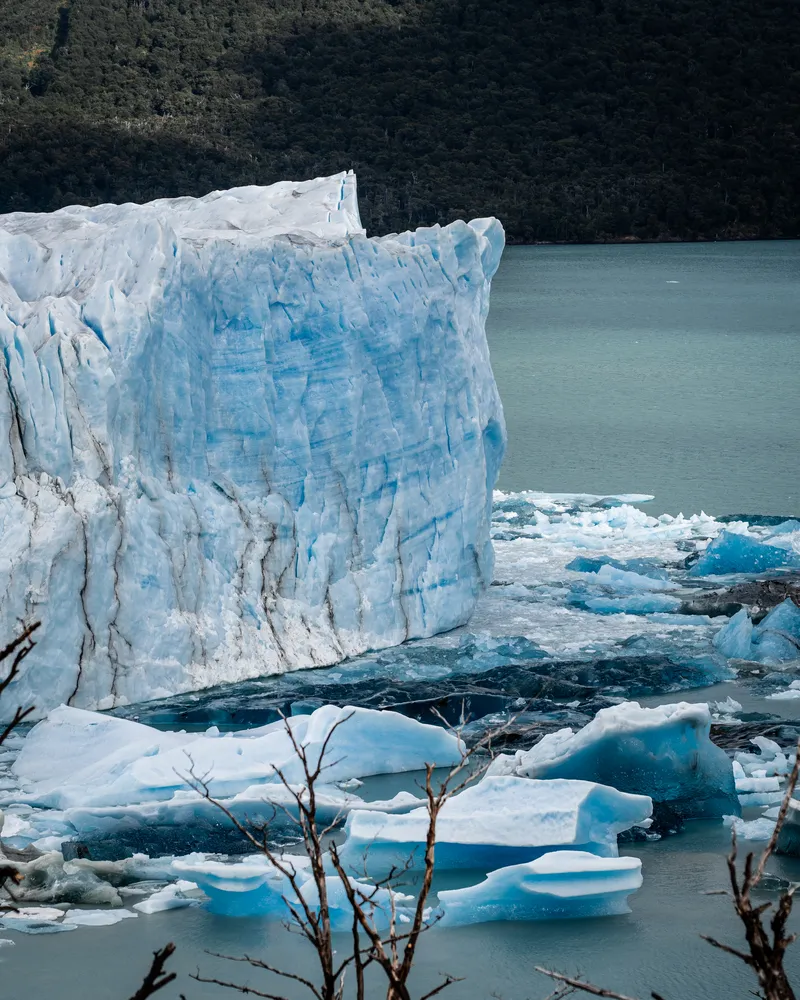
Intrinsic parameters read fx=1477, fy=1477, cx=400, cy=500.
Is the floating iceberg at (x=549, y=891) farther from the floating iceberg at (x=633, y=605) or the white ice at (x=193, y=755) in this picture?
the floating iceberg at (x=633, y=605)

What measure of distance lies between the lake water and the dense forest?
5.53 meters

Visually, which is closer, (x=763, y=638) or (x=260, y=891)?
(x=260, y=891)

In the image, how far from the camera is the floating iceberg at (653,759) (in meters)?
6.00

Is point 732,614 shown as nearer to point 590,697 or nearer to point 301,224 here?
point 590,697

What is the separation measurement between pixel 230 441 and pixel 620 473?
7707 mm

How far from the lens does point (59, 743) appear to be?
21.7ft

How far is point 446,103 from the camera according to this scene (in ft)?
164

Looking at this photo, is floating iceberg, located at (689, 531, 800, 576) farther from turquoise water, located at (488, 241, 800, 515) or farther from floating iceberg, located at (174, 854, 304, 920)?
floating iceberg, located at (174, 854, 304, 920)

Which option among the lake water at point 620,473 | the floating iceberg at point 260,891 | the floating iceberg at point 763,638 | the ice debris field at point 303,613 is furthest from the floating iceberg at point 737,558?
A: the floating iceberg at point 260,891

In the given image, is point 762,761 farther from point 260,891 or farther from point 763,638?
point 260,891

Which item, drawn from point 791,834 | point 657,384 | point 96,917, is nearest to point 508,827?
point 791,834

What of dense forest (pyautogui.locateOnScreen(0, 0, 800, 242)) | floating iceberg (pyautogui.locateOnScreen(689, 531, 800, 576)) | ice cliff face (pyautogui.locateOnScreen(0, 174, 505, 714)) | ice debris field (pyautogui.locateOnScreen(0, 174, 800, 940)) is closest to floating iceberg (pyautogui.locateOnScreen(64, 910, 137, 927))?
ice debris field (pyautogui.locateOnScreen(0, 174, 800, 940))

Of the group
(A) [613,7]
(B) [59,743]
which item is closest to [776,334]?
(B) [59,743]

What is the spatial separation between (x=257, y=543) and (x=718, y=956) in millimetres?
3761
